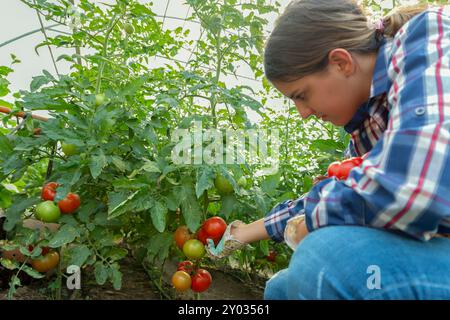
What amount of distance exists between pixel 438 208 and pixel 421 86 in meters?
0.19

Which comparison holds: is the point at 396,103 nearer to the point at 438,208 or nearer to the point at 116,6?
the point at 438,208

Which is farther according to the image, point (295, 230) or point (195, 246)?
point (195, 246)

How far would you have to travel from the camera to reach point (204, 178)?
1250 mm

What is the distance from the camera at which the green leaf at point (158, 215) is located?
4.11ft

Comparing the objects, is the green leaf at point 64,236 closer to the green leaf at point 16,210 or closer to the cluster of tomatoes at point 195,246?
the green leaf at point 16,210

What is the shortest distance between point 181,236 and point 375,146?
734 mm

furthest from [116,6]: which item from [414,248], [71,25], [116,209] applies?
[414,248]

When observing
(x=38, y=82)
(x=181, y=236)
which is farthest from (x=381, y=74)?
(x=38, y=82)

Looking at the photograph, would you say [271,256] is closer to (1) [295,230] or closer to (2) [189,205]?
(2) [189,205]

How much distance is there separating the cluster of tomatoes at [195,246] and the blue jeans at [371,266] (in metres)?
0.49

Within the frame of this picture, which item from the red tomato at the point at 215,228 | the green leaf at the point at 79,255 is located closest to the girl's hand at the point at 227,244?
the red tomato at the point at 215,228

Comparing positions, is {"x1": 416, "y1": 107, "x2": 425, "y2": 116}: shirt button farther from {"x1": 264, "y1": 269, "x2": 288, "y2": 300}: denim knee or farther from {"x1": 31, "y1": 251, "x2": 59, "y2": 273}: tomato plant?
{"x1": 31, "y1": 251, "x2": 59, "y2": 273}: tomato plant

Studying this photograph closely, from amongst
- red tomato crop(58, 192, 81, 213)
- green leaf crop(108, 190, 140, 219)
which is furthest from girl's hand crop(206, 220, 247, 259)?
red tomato crop(58, 192, 81, 213)

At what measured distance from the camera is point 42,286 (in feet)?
5.26
